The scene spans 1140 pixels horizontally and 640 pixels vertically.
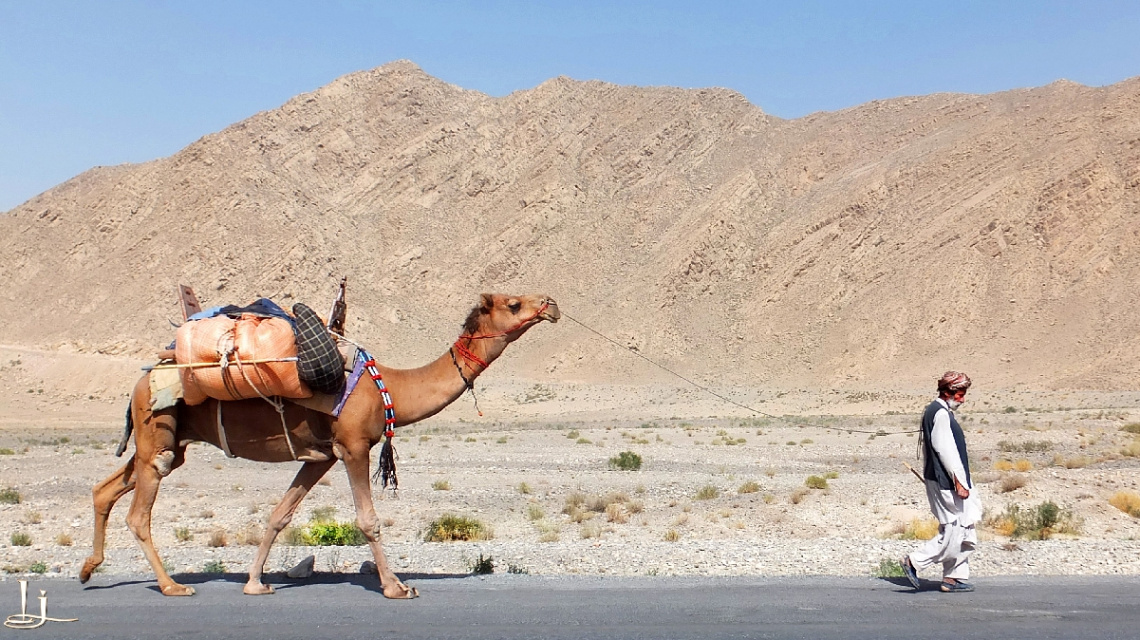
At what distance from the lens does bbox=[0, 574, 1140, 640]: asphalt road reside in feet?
24.5

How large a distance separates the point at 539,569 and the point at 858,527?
309 inches

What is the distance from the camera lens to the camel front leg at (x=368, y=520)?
8.52 meters

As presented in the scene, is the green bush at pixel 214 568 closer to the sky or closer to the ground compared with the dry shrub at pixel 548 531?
closer to the sky

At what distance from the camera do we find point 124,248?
3204 inches

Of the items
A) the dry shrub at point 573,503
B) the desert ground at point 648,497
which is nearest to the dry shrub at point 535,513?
the desert ground at point 648,497

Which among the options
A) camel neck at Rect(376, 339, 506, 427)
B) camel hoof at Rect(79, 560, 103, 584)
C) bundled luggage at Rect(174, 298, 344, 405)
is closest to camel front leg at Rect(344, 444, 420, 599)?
camel neck at Rect(376, 339, 506, 427)

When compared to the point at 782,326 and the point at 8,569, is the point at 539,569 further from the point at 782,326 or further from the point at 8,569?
the point at 782,326

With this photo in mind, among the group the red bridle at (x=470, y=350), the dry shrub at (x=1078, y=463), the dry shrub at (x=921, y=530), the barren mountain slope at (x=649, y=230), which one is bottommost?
the dry shrub at (x=921, y=530)

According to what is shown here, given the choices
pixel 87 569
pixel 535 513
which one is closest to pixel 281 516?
pixel 87 569

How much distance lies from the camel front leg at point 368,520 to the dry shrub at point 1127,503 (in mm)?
13398

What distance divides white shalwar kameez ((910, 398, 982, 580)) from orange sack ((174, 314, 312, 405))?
5.15m

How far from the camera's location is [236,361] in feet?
29.0

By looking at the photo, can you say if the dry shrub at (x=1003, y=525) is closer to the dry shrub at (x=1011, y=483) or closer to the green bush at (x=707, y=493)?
the dry shrub at (x=1011, y=483)

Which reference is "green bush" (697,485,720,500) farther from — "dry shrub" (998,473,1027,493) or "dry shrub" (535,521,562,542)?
"dry shrub" (998,473,1027,493)
